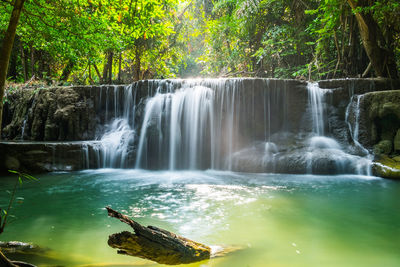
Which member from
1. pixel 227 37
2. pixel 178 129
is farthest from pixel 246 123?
pixel 227 37

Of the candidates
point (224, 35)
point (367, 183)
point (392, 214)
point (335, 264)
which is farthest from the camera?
point (224, 35)

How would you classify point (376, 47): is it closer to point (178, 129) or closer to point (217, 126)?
point (217, 126)

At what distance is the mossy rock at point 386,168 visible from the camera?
714 cm

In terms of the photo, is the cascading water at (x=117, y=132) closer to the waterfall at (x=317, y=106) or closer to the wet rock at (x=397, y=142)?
the waterfall at (x=317, y=106)

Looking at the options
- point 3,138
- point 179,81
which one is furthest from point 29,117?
point 179,81

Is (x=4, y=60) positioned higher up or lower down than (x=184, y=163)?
higher up

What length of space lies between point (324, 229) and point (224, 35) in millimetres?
14959

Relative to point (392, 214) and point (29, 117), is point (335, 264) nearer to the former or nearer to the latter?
point (392, 214)

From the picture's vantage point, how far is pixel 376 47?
9.71 metres

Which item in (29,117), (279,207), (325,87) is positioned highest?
(325,87)

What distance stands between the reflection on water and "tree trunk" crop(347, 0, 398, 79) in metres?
4.96

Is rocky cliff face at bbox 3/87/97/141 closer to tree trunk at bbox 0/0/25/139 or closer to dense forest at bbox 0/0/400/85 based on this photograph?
dense forest at bbox 0/0/400/85

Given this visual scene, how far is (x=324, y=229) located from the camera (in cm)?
363

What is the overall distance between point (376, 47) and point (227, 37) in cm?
888
